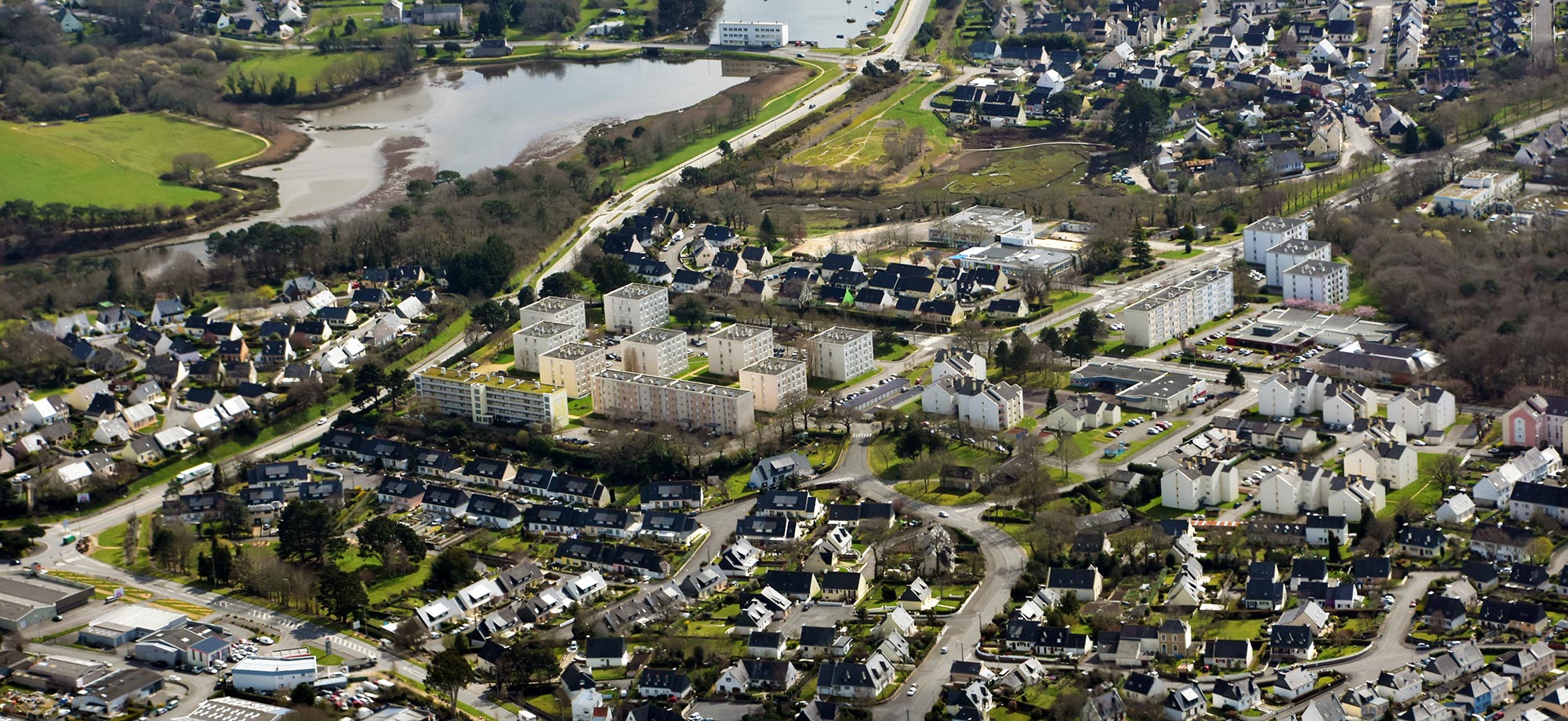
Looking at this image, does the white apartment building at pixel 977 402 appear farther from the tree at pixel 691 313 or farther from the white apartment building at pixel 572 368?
the tree at pixel 691 313

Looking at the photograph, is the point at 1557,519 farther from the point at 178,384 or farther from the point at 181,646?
the point at 178,384

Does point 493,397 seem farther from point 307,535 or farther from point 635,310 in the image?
point 307,535

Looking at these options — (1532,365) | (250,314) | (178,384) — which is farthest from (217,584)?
(1532,365)

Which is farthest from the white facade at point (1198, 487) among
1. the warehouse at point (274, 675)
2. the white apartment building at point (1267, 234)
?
the warehouse at point (274, 675)

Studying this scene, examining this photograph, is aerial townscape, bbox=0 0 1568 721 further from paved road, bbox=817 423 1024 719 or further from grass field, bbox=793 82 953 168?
grass field, bbox=793 82 953 168

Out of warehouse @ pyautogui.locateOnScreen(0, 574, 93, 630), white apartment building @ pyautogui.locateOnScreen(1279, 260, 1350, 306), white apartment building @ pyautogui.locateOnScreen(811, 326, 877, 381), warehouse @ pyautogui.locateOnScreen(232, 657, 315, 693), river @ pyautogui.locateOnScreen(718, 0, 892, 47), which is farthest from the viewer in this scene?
river @ pyautogui.locateOnScreen(718, 0, 892, 47)

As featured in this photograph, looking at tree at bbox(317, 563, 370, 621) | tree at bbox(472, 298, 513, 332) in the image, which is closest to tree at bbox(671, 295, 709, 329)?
tree at bbox(472, 298, 513, 332)

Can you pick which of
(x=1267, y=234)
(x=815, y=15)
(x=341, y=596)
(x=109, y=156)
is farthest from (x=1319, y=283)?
(x=815, y=15)
